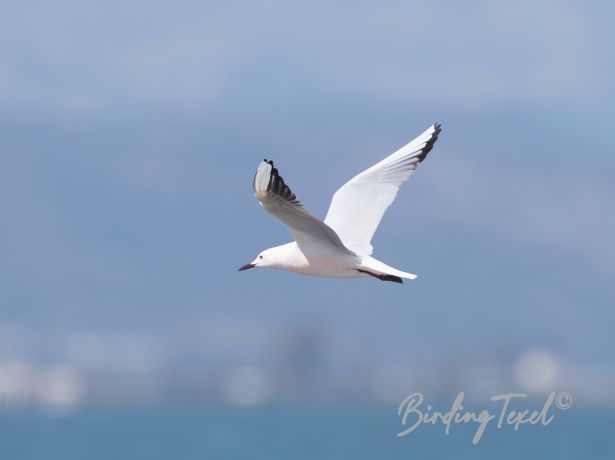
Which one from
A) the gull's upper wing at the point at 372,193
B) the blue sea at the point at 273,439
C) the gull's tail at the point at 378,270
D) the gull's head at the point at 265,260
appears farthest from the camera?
the blue sea at the point at 273,439

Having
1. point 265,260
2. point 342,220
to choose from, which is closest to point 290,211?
point 265,260

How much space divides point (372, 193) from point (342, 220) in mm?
403

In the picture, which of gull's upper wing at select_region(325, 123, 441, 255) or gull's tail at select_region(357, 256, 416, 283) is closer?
gull's tail at select_region(357, 256, 416, 283)

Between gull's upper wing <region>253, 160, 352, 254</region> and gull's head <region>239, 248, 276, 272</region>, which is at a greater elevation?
gull's upper wing <region>253, 160, 352, 254</region>

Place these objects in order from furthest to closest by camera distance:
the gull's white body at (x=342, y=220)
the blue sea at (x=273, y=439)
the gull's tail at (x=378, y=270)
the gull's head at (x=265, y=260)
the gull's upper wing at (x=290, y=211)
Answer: the blue sea at (x=273, y=439) → the gull's head at (x=265, y=260) → the gull's tail at (x=378, y=270) → the gull's white body at (x=342, y=220) → the gull's upper wing at (x=290, y=211)

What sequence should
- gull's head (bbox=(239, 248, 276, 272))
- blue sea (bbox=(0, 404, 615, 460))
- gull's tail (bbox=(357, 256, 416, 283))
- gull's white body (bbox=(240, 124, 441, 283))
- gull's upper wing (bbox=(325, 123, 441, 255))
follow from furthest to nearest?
blue sea (bbox=(0, 404, 615, 460)) → gull's upper wing (bbox=(325, 123, 441, 255)) → gull's head (bbox=(239, 248, 276, 272)) → gull's tail (bbox=(357, 256, 416, 283)) → gull's white body (bbox=(240, 124, 441, 283))

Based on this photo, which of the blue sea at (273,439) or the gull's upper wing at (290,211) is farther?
the blue sea at (273,439)

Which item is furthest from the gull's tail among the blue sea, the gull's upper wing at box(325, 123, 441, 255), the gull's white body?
the blue sea

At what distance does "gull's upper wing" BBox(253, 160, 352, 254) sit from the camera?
11.1 meters

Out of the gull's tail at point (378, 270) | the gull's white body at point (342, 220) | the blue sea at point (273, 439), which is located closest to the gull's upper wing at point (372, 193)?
the gull's white body at point (342, 220)

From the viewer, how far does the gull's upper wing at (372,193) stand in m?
13.6

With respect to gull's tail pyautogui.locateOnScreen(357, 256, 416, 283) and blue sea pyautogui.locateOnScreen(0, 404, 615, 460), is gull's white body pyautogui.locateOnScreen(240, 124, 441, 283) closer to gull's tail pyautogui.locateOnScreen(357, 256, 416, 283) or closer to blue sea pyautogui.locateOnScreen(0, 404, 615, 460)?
gull's tail pyautogui.locateOnScreen(357, 256, 416, 283)

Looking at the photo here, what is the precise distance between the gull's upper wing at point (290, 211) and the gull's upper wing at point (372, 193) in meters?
1.20

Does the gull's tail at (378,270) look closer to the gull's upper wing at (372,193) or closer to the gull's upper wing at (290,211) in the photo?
the gull's upper wing at (290,211)
